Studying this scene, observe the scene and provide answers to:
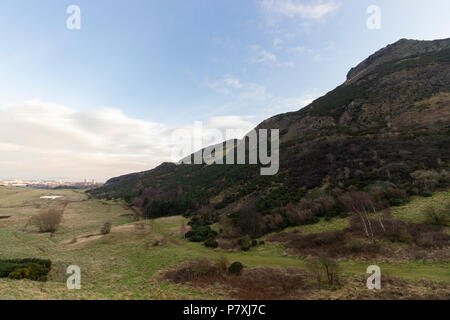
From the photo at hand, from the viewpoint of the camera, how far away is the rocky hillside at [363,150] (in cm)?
2864

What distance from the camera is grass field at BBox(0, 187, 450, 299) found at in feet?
38.1

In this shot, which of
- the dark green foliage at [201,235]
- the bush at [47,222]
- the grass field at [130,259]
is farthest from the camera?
the bush at [47,222]

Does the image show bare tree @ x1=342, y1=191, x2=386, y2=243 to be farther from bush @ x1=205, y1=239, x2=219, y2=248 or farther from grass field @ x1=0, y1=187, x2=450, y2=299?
bush @ x1=205, y1=239, x2=219, y2=248

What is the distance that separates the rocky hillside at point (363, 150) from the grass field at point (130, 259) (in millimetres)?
8057

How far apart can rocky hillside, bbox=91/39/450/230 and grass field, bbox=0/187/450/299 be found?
806 cm

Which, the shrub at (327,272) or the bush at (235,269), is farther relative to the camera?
the bush at (235,269)

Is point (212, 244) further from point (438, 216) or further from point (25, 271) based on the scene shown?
point (438, 216)

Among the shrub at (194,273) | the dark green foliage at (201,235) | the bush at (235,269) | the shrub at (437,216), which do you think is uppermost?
the shrub at (437,216)

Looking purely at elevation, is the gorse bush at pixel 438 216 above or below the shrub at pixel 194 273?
above

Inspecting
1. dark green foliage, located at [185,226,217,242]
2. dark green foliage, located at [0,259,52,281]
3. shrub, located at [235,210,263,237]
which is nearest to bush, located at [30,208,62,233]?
dark green foliage, located at [0,259,52,281]

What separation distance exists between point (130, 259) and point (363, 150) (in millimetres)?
42158

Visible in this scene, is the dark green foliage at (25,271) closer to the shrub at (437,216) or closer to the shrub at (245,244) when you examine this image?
the shrub at (245,244)

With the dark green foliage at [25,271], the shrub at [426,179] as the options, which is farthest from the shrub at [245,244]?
the shrub at [426,179]
